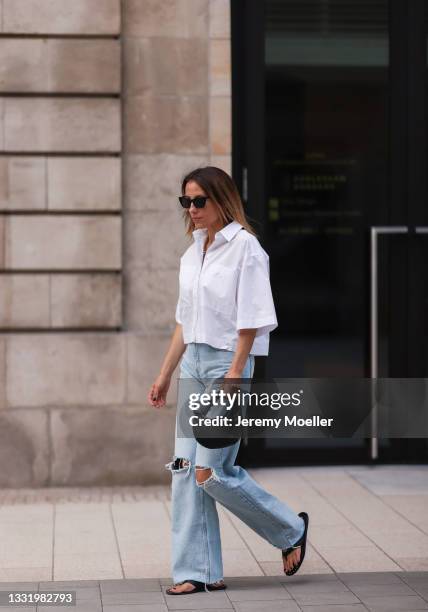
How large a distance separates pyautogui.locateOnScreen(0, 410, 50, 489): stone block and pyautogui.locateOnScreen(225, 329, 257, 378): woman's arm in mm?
3468

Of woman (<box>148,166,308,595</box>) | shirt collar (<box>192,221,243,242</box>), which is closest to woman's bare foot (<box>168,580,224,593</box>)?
woman (<box>148,166,308,595</box>)

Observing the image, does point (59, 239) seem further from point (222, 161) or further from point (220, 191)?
point (220, 191)

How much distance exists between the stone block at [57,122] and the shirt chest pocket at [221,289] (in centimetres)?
332

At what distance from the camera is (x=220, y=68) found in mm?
9008

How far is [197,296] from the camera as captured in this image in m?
5.80

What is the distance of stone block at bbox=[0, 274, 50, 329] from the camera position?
8.85m

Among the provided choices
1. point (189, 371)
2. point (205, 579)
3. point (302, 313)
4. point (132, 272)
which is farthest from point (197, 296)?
point (302, 313)

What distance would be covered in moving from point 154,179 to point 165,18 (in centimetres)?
113

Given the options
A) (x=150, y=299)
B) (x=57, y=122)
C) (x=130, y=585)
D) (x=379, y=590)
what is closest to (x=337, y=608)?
(x=379, y=590)

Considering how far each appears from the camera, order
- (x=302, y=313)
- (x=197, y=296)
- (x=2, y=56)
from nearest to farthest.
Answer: (x=197, y=296)
(x=2, y=56)
(x=302, y=313)

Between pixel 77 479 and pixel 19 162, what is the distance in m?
2.23

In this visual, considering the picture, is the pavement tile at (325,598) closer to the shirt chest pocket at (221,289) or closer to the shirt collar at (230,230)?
the shirt chest pocket at (221,289)

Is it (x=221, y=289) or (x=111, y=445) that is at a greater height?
(x=221, y=289)

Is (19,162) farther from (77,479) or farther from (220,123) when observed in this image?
(77,479)
